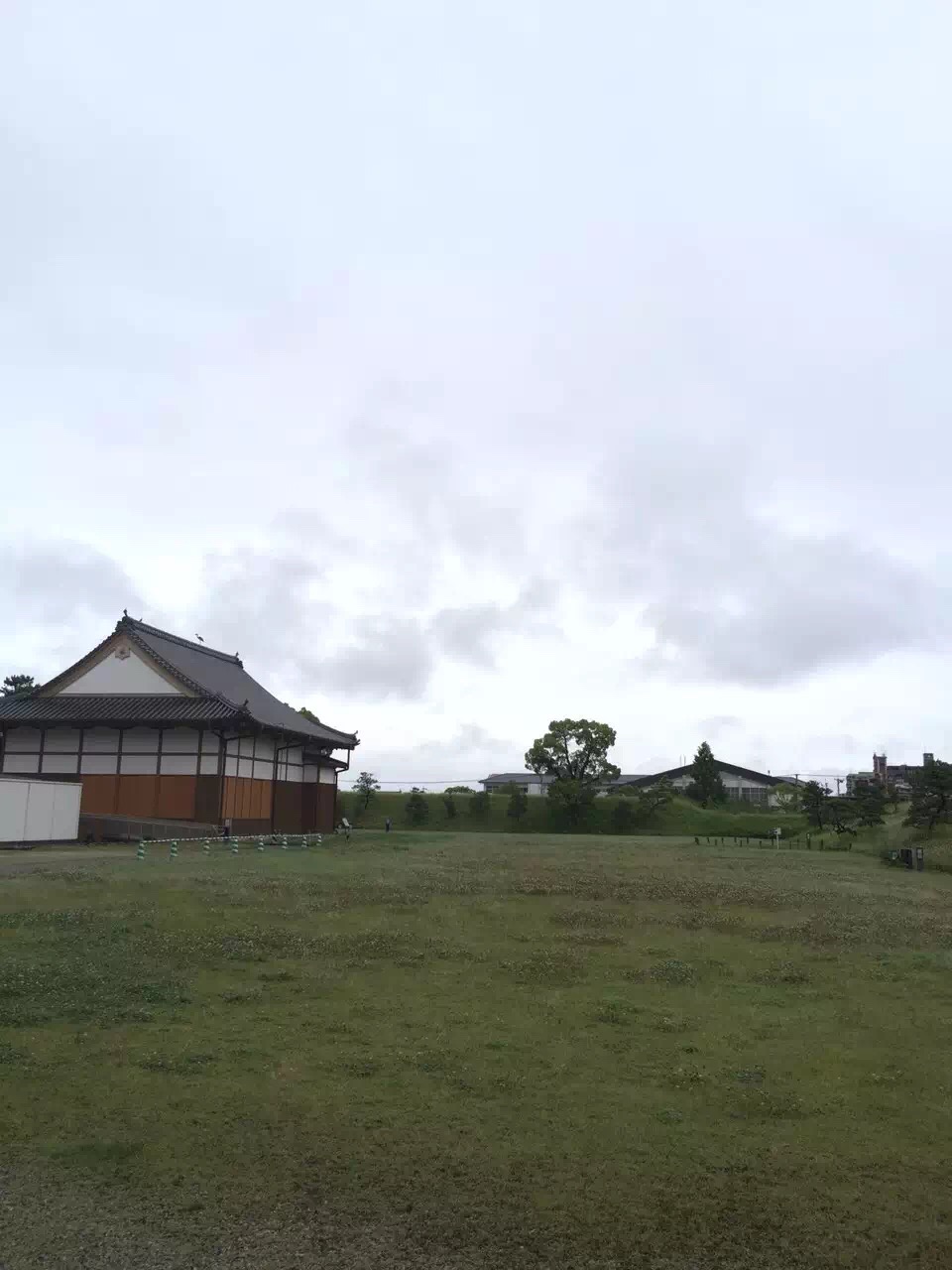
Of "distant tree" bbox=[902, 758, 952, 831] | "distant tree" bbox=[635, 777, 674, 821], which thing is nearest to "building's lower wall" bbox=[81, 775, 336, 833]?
"distant tree" bbox=[635, 777, 674, 821]

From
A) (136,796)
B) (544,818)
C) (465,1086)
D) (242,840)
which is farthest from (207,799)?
(465,1086)

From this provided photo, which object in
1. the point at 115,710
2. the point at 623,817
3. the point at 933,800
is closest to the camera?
the point at 115,710

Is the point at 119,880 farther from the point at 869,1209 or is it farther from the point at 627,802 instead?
the point at 627,802

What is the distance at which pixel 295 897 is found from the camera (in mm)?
18344

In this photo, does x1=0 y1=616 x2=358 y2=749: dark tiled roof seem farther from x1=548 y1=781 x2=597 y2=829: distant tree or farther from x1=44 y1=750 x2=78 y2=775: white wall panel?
x1=548 y1=781 x2=597 y2=829: distant tree

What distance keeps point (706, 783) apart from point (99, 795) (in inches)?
1857

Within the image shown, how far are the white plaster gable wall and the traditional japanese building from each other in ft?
0.15

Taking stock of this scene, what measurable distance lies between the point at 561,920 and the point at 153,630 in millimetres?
33285

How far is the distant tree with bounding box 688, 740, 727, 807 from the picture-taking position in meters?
72.3

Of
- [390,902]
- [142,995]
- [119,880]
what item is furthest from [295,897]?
[142,995]

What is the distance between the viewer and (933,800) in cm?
4362

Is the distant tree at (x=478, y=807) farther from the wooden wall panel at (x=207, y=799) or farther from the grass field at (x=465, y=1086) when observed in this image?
the grass field at (x=465, y=1086)

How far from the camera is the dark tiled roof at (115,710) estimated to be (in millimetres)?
39031

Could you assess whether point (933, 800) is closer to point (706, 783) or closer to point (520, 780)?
point (706, 783)
